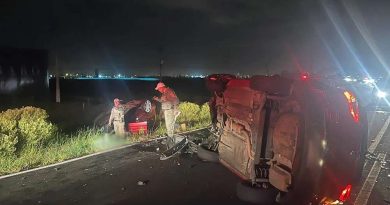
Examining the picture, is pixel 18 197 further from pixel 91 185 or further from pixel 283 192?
pixel 283 192

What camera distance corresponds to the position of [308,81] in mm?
4590

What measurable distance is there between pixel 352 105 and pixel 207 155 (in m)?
4.20

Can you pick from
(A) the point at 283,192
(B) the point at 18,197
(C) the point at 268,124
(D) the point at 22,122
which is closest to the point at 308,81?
(C) the point at 268,124

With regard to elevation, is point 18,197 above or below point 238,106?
below

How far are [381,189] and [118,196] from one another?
4794 millimetres

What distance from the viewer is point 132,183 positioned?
22.9 ft

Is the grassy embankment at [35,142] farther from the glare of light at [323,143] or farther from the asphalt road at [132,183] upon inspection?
the glare of light at [323,143]

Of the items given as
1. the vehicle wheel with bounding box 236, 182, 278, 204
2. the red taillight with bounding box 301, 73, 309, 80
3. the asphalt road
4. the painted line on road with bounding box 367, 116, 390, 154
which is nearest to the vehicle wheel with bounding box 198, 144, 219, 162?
the asphalt road

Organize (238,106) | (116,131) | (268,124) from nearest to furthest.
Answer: (268,124) → (238,106) → (116,131)

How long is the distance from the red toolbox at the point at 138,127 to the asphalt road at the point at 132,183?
10.3ft

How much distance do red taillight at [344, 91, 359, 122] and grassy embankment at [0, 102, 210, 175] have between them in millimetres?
6957

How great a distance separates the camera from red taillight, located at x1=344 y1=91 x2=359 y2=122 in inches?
176

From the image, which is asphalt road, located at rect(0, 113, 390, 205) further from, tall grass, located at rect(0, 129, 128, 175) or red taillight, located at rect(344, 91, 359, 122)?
red taillight, located at rect(344, 91, 359, 122)

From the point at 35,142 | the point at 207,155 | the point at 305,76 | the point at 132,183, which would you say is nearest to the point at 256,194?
the point at 305,76
